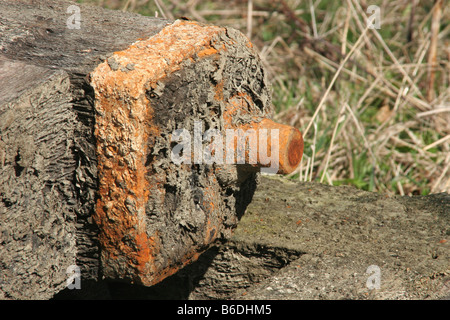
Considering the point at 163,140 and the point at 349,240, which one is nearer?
the point at 163,140

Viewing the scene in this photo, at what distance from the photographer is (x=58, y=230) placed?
1.37m

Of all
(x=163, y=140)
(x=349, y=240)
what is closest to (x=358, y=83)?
(x=349, y=240)

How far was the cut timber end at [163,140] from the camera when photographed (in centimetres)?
126

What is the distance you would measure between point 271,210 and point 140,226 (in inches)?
25.1

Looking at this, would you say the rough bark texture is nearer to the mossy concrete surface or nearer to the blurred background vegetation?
the mossy concrete surface

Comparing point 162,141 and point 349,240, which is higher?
point 162,141

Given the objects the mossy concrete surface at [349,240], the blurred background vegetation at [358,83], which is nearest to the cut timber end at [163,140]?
the mossy concrete surface at [349,240]

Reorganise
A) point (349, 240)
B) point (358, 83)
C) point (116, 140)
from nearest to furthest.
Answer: point (116, 140) → point (349, 240) → point (358, 83)

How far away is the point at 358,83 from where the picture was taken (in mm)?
3209

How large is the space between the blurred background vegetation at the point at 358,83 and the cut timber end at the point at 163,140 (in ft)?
2.64

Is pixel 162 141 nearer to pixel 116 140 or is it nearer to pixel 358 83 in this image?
pixel 116 140

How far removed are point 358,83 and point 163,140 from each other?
2.15 m

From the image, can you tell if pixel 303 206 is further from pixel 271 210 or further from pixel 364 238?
pixel 364 238
